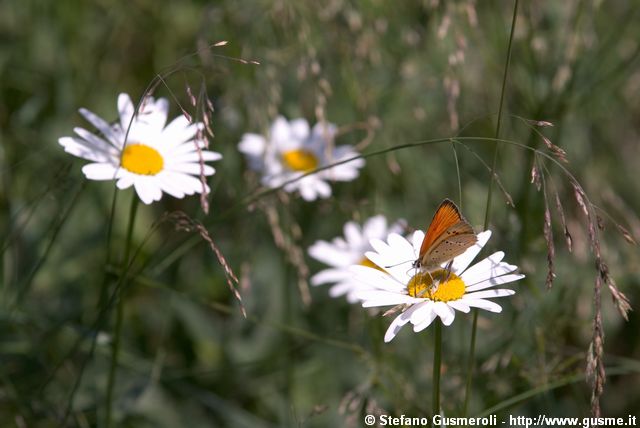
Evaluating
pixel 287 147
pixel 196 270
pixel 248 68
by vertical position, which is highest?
pixel 248 68

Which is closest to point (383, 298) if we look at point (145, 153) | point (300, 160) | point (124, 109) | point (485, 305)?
point (485, 305)

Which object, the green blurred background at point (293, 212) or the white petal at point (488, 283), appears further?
the green blurred background at point (293, 212)

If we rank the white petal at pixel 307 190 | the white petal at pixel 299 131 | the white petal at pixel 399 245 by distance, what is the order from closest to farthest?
the white petal at pixel 399 245, the white petal at pixel 307 190, the white petal at pixel 299 131

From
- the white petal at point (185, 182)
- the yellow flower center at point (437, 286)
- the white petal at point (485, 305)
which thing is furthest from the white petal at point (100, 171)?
the white petal at point (485, 305)

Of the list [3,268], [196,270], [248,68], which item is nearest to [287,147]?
[248,68]

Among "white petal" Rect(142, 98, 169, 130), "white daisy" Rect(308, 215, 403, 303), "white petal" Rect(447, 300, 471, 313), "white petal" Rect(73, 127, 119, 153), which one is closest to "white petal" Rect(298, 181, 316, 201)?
"white daisy" Rect(308, 215, 403, 303)

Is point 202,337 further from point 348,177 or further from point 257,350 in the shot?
point 348,177

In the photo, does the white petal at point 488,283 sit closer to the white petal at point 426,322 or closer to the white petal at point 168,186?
the white petal at point 426,322
